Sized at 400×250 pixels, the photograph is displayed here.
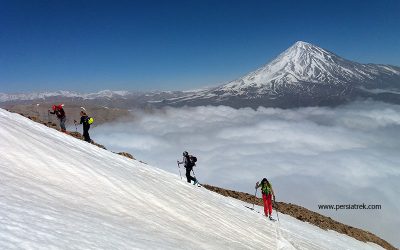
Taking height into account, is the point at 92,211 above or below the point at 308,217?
above

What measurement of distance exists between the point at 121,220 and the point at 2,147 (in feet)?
17.0

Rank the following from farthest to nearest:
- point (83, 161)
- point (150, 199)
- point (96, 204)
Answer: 1. point (83, 161)
2. point (150, 199)
3. point (96, 204)

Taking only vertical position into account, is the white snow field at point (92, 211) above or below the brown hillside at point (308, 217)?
above

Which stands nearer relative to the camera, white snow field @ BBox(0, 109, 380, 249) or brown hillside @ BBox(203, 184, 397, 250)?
white snow field @ BBox(0, 109, 380, 249)

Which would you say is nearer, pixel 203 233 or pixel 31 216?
pixel 31 216

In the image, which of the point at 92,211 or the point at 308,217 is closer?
the point at 92,211

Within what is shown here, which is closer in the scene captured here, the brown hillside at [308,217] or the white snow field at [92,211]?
the white snow field at [92,211]

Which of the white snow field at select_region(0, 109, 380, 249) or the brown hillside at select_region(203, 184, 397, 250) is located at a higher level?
the white snow field at select_region(0, 109, 380, 249)

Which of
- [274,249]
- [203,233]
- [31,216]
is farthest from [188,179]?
[31,216]

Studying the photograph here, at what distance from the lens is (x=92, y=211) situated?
30.2ft

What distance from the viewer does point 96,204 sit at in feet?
33.3

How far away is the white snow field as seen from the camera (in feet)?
22.2

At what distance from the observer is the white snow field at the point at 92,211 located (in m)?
6.78

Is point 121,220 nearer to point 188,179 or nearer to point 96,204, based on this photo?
point 96,204
